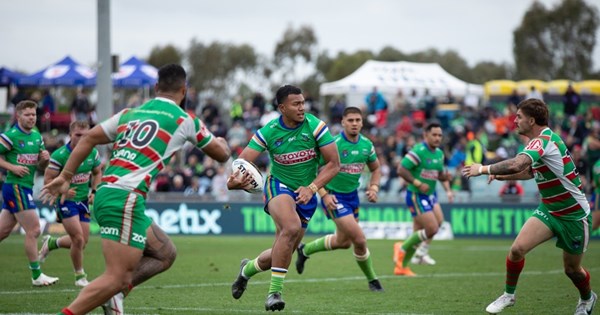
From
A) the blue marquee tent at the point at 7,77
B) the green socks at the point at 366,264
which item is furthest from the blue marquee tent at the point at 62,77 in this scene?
the green socks at the point at 366,264

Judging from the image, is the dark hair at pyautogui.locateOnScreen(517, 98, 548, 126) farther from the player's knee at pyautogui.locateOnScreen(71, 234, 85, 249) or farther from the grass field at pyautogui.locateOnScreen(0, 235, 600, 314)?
the player's knee at pyautogui.locateOnScreen(71, 234, 85, 249)

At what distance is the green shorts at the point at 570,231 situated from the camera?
10641mm

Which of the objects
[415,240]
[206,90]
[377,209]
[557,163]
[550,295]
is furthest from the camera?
[206,90]

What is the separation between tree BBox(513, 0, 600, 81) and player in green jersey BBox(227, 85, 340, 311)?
74.5 metres

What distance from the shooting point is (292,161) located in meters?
11.7

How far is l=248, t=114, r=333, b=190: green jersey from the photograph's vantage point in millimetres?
11633

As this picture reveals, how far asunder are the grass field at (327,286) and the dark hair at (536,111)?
8.51ft

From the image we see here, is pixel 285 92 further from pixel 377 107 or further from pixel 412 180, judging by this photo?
pixel 377 107

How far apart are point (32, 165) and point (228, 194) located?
13974 millimetres

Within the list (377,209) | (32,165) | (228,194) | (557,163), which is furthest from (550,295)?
(228,194)

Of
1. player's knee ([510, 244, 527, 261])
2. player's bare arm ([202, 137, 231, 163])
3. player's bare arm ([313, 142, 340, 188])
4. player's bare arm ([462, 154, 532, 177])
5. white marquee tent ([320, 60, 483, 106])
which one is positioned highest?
player's bare arm ([202, 137, 231, 163])

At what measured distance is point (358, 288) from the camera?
14.3m

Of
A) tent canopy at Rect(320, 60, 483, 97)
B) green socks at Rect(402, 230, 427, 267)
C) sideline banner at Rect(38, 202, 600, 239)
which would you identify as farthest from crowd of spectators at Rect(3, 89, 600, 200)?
green socks at Rect(402, 230, 427, 267)

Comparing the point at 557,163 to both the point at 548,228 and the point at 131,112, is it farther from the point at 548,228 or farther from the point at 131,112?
the point at 131,112
